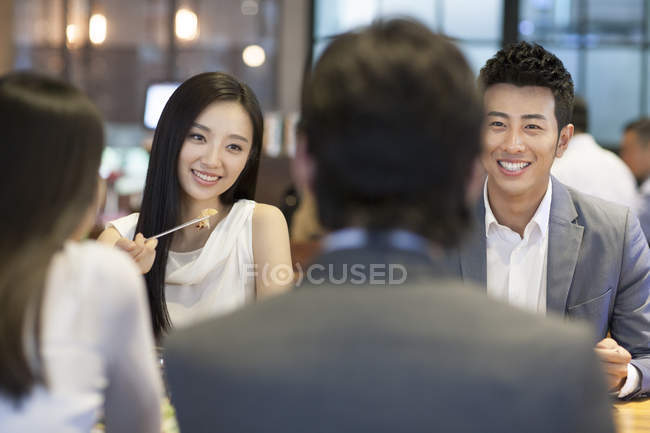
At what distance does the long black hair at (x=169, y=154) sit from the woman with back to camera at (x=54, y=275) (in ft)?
3.33

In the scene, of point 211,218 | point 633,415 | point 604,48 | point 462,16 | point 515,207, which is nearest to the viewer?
point 633,415

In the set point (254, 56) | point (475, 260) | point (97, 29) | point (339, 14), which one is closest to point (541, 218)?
point (475, 260)

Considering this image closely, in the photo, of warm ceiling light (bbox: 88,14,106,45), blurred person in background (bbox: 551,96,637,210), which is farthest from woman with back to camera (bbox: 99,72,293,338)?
warm ceiling light (bbox: 88,14,106,45)

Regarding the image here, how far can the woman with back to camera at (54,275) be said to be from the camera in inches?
35.4

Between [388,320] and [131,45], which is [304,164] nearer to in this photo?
[388,320]

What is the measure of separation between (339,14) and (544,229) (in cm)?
668

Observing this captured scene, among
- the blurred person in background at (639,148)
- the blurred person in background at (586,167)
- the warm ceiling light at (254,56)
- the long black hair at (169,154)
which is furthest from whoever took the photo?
the warm ceiling light at (254,56)

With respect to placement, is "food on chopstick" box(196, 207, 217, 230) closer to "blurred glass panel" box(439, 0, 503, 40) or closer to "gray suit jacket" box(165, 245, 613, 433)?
"gray suit jacket" box(165, 245, 613, 433)

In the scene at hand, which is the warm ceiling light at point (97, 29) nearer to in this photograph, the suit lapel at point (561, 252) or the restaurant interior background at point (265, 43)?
the restaurant interior background at point (265, 43)

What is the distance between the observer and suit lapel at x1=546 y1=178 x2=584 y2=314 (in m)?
1.79

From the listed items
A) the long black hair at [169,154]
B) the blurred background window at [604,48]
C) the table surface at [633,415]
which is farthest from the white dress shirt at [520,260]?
the blurred background window at [604,48]

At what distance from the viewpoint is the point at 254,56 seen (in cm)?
879

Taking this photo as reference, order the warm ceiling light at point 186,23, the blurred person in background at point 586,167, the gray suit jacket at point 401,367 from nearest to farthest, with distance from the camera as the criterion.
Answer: the gray suit jacket at point 401,367
the blurred person in background at point 586,167
the warm ceiling light at point 186,23

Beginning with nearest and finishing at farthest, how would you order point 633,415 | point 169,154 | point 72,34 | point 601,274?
point 633,415, point 601,274, point 169,154, point 72,34
